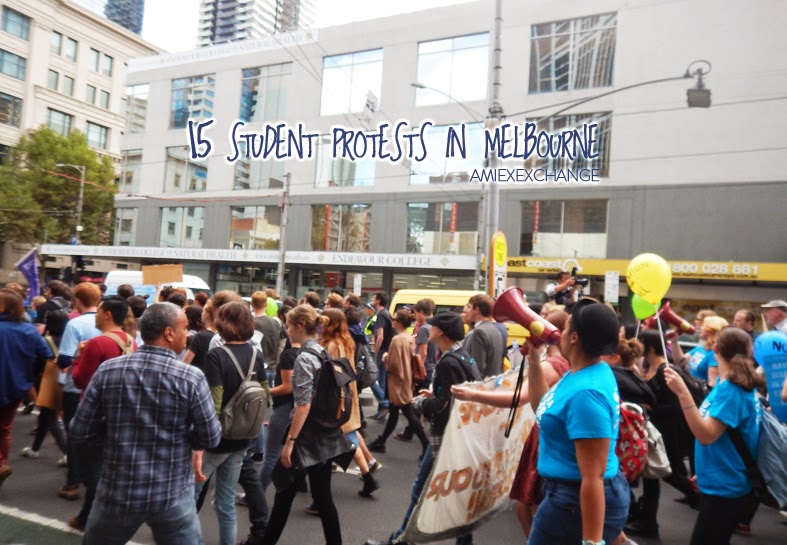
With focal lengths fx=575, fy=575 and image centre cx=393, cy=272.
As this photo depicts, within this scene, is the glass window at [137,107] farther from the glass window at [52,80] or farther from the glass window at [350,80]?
the glass window at [52,80]

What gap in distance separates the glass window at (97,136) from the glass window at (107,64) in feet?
18.2

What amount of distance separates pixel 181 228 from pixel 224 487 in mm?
31350

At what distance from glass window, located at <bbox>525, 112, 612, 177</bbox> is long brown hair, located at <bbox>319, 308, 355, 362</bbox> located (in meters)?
20.5

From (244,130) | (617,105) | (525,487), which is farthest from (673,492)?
(244,130)

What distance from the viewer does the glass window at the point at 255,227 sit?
30141 millimetres

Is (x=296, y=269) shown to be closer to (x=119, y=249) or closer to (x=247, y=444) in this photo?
(x=119, y=249)

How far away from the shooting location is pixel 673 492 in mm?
6301

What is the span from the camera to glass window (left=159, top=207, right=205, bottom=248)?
106 ft

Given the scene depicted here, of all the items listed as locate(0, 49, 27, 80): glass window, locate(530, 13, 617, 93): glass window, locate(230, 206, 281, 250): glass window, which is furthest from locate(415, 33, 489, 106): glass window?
locate(0, 49, 27, 80): glass window

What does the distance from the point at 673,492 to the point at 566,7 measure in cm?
2286

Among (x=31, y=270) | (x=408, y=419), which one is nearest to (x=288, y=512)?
(x=408, y=419)

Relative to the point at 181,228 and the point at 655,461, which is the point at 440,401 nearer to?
the point at 655,461

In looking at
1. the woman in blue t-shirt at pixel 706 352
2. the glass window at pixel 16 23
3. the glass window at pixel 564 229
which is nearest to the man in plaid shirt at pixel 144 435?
the woman in blue t-shirt at pixel 706 352

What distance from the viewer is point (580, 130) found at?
23.6m
